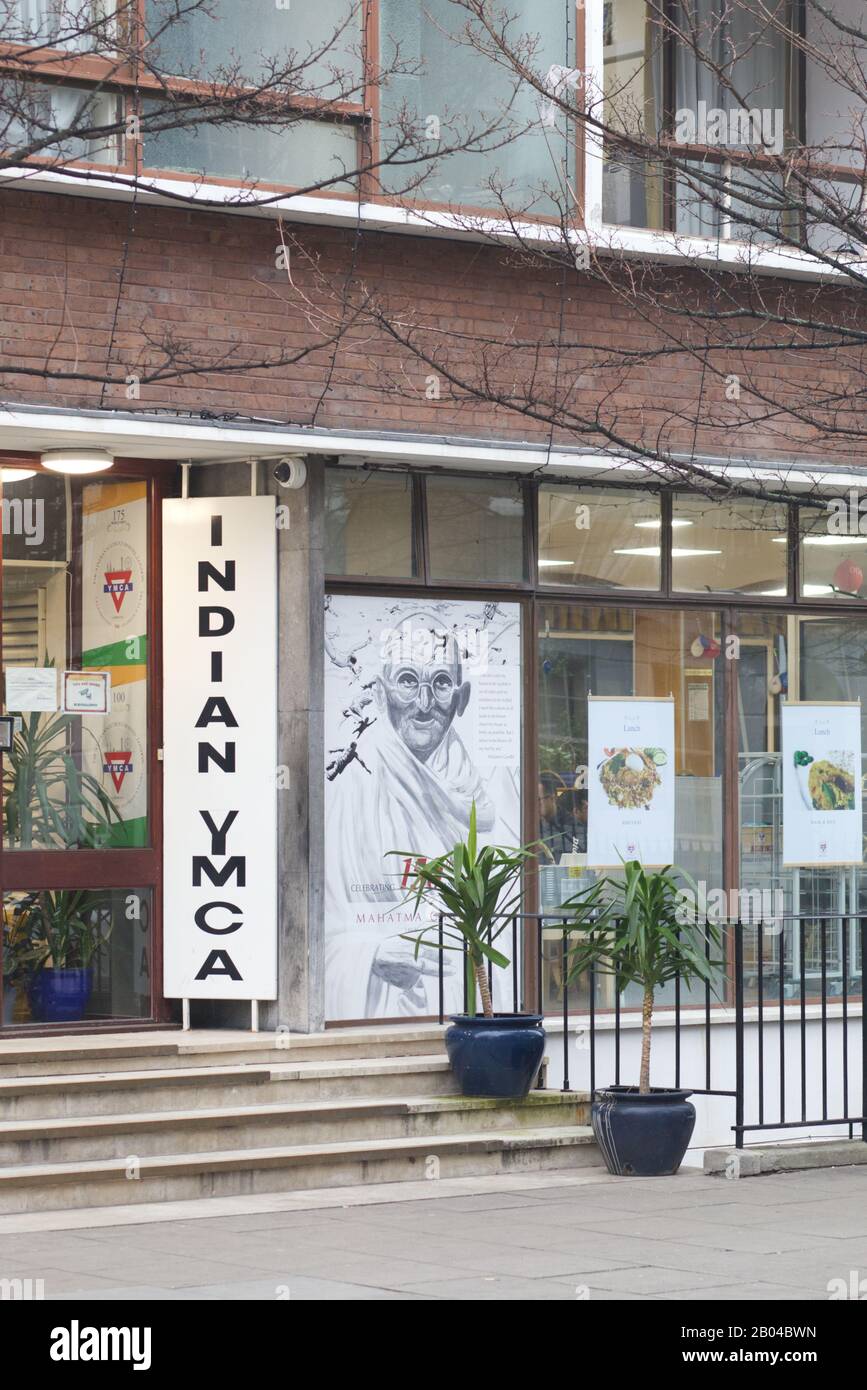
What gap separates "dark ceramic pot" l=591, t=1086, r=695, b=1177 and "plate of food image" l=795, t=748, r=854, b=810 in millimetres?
3513

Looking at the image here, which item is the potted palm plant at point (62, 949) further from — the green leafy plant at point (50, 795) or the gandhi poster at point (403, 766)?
the gandhi poster at point (403, 766)

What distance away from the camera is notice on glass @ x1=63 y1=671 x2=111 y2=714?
452 inches

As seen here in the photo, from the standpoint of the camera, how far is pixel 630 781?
1294 cm

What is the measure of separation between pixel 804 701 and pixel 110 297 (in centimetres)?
547

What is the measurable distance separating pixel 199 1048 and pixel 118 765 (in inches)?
69.1

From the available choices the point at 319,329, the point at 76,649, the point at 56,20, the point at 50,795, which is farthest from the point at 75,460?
the point at 56,20

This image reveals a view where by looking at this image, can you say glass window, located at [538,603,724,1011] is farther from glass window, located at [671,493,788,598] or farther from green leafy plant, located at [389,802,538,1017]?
green leafy plant, located at [389,802,538,1017]

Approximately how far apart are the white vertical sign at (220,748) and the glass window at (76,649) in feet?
0.67

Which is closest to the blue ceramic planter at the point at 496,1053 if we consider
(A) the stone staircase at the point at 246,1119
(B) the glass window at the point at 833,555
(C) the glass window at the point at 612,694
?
(A) the stone staircase at the point at 246,1119

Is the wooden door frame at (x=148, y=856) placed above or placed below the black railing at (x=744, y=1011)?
above

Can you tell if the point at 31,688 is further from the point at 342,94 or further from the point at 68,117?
the point at 342,94

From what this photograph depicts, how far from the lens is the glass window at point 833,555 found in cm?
1373

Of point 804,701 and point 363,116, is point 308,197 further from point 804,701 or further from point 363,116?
point 804,701

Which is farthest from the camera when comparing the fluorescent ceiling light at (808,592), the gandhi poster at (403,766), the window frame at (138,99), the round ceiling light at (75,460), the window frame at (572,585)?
the fluorescent ceiling light at (808,592)
